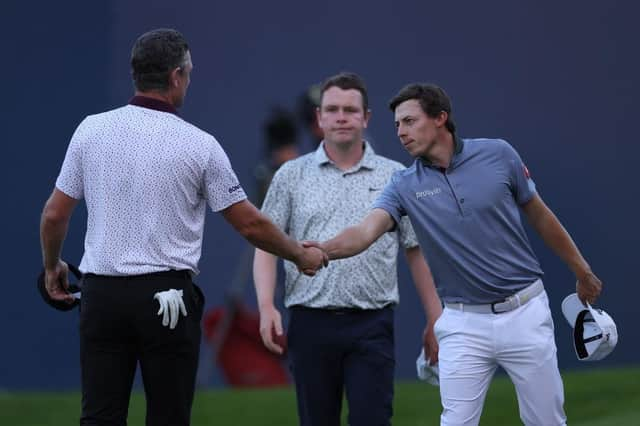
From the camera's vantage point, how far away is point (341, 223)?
19.5ft

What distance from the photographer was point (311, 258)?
5379 mm

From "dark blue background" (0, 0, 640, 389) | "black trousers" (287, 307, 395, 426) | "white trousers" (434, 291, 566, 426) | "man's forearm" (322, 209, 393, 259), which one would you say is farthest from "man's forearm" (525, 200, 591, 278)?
"dark blue background" (0, 0, 640, 389)

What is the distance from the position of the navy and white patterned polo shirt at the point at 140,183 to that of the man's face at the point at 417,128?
0.99 m

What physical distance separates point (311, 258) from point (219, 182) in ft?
2.22

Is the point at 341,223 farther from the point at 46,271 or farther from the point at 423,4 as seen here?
the point at 423,4

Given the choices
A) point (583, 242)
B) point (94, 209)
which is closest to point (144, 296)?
point (94, 209)

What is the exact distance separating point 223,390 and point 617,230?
344cm

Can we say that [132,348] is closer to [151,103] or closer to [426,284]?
[151,103]

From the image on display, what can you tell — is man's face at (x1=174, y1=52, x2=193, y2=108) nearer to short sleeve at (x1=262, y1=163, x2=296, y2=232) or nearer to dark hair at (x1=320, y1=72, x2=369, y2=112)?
short sleeve at (x1=262, y1=163, x2=296, y2=232)

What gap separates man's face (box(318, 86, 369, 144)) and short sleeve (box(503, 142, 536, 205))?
0.85 meters

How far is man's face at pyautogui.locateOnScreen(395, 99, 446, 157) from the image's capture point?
551 cm

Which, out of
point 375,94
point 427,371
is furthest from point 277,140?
point 427,371

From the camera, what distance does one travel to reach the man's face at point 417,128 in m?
5.51

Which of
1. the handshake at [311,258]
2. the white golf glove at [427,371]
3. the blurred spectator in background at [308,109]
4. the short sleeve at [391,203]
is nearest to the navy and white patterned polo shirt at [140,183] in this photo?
the handshake at [311,258]
